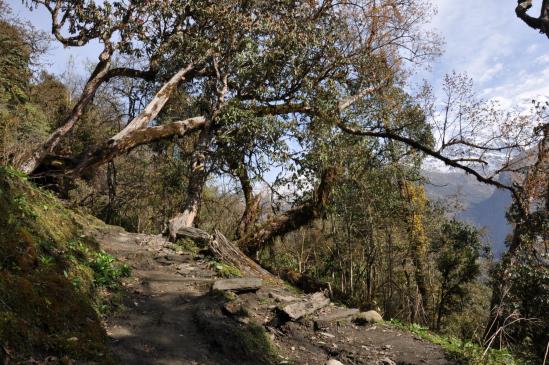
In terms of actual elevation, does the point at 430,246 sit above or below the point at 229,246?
above

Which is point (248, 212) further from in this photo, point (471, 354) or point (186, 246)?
point (471, 354)

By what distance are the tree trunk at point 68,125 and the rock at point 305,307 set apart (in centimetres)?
656

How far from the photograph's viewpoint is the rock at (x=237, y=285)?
22.1 ft

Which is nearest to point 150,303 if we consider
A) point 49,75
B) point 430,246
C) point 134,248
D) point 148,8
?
point 134,248

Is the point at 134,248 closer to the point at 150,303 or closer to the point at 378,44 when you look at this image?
the point at 150,303

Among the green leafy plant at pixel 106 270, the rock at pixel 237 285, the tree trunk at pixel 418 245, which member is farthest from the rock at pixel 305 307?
the tree trunk at pixel 418 245

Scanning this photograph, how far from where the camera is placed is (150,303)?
6051 millimetres

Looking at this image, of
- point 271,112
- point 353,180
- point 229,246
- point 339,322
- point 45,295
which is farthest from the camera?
point 353,180

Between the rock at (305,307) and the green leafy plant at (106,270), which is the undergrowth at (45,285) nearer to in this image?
the green leafy plant at (106,270)

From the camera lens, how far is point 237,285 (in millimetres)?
6906

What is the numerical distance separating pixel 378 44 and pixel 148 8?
29.5ft

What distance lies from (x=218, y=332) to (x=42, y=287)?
8.09ft

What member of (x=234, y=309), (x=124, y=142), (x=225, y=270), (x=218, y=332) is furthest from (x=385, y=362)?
(x=124, y=142)

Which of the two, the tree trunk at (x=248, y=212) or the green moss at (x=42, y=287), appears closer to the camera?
the green moss at (x=42, y=287)
